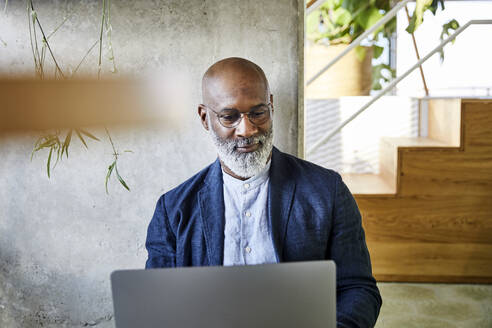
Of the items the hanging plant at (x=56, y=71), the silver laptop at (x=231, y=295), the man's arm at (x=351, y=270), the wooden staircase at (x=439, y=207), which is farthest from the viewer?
the wooden staircase at (x=439, y=207)

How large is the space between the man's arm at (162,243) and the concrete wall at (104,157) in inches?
12.2

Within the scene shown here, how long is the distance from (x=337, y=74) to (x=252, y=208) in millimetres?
1679

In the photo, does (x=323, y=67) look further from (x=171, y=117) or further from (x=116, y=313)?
(x=116, y=313)

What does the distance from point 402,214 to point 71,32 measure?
2.05 meters

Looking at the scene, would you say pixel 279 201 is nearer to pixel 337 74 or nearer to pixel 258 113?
pixel 258 113

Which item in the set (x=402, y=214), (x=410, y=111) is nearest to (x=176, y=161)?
(x=402, y=214)

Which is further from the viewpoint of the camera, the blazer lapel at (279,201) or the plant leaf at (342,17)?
the plant leaf at (342,17)

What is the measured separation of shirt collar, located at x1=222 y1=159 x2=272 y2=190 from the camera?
4.62ft

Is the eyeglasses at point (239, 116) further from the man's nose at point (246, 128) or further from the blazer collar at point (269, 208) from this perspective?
the blazer collar at point (269, 208)

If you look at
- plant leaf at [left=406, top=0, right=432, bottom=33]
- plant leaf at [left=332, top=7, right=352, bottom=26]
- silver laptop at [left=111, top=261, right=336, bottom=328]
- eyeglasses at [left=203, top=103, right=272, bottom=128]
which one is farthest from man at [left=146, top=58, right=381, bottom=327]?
plant leaf at [left=406, top=0, right=432, bottom=33]

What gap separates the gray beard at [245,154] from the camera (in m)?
1.33

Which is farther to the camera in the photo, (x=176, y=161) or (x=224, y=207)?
(x=176, y=161)

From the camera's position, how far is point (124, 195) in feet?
5.74

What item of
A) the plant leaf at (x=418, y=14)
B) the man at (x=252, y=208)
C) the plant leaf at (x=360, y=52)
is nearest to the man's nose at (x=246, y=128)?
the man at (x=252, y=208)
